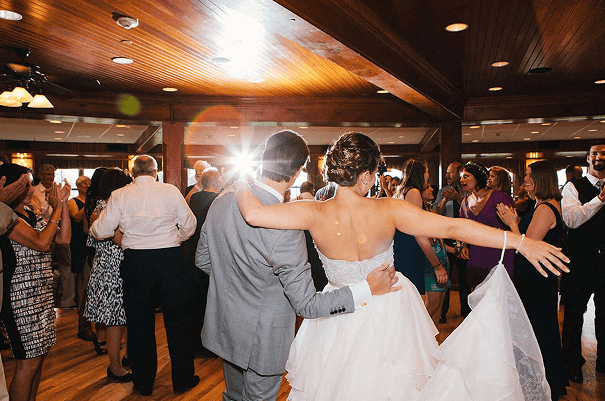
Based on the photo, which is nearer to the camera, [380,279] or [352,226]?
[380,279]

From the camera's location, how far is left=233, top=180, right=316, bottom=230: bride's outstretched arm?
5.82 ft

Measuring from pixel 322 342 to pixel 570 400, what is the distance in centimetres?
226

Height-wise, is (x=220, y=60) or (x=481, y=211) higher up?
(x=220, y=60)

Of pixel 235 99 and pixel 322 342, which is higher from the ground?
pixel 235 99

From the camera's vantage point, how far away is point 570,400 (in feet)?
10.4

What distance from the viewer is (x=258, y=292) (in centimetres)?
191

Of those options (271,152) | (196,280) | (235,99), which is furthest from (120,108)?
(271,152)

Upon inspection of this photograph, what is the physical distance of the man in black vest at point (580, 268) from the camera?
346cm

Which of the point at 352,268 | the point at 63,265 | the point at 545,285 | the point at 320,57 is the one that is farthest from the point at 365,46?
the point at 63,265

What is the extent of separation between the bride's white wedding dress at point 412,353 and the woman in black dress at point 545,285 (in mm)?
1228

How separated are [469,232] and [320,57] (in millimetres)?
3683

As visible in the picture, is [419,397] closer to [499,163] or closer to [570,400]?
[570,400]

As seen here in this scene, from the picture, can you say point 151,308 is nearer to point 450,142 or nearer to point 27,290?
point 27,290

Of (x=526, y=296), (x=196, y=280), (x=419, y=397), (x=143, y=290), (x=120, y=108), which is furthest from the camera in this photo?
(x=120, y=108)
